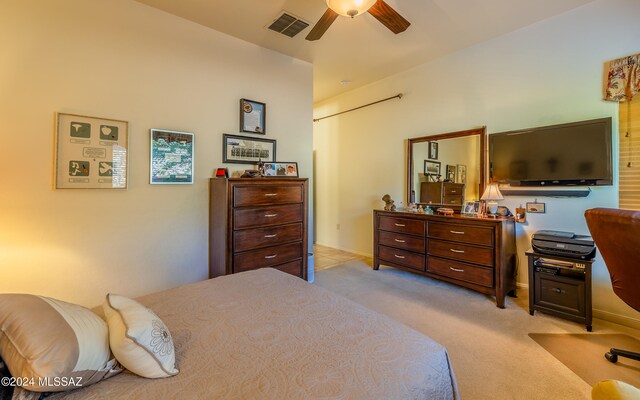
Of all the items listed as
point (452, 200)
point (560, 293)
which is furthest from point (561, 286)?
point (452, 200)

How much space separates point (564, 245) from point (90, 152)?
13.9 ft

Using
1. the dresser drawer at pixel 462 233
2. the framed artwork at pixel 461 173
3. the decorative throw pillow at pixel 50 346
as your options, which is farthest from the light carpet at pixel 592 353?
the decorative throw pillow at pixel 50 346

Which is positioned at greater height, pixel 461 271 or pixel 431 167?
pixel 431 167

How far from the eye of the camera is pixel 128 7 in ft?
8.21

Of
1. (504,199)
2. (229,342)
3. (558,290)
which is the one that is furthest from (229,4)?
(558,290)

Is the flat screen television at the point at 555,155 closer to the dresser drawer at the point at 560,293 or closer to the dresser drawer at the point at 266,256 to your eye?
the dresser drawer at the point at 560,293

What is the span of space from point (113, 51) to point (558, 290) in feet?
14.9

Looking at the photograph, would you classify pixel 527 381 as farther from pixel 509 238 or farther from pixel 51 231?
pixel 51 231

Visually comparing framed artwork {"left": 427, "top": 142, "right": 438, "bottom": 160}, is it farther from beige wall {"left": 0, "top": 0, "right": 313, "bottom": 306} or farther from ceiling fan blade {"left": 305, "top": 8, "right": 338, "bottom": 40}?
beige wall {"left": 0, "top": 0, "right": 313, "bottom": 306}

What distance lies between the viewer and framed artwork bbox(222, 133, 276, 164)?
312 cm

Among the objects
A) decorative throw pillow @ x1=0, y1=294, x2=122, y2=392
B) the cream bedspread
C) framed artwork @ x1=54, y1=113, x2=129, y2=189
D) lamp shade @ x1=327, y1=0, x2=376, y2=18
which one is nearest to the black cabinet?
the cream bedspread

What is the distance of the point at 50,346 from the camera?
79cm

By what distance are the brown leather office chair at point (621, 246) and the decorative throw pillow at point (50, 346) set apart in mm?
2677

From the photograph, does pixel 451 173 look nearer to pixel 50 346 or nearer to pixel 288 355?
pixel 288 355
